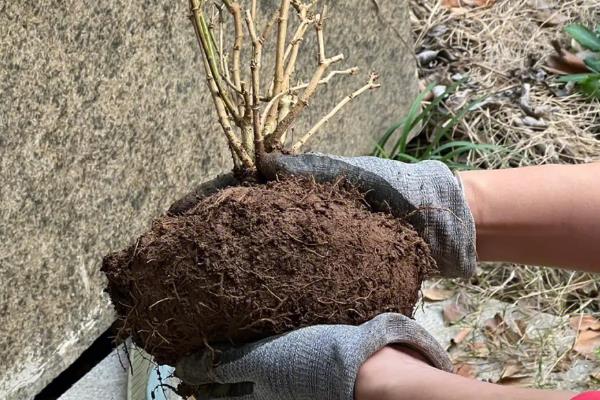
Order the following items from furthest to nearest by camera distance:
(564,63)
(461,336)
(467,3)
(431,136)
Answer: (467,3) < (564,63) < (431,136) < (461,336)

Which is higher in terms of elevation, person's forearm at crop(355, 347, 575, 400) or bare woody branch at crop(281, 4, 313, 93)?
bare woody branch at crop(281, 4, 313, 93)

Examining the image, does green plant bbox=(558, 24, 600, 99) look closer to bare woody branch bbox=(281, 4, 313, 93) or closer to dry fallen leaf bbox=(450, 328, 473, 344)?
dry fallen leaf bbox=(450, 328, 473, 344)

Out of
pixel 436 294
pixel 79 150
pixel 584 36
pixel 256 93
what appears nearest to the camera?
pixel 256 93

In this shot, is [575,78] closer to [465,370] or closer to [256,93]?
[465,370]

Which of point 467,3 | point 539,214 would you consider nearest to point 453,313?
point 539,214

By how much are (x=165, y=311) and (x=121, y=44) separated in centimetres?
69

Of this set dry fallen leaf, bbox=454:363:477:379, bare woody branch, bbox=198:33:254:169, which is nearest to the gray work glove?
bare woody branch, bbox=198:33:254:169

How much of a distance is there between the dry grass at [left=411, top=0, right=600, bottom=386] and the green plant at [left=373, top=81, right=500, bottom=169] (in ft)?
0.16

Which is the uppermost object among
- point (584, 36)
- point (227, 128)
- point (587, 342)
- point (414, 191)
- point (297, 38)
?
point (297, 38)

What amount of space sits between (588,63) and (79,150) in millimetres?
2004

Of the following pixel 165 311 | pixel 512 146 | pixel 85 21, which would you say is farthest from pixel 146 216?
pixel 512 146

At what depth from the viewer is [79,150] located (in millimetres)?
1681

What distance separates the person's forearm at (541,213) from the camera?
54.9 inches

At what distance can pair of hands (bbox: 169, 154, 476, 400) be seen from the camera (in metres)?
1.18
